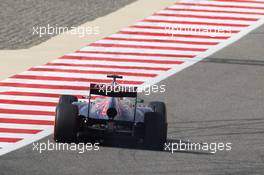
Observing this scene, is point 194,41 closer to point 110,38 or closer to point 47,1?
point 110,38

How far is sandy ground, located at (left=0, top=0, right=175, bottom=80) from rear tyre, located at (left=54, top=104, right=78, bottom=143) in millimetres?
8438

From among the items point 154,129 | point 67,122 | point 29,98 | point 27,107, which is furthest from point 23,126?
point 154,129

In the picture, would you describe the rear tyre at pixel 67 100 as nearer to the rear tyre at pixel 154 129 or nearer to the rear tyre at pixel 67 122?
the rear tyre at pixel 67 122

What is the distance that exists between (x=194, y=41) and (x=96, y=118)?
14.5 m

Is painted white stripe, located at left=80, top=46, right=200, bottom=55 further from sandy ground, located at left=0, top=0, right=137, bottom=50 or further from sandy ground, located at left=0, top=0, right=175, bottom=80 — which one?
sandy ground, located at left=0, top=0, right=137, bottom=50

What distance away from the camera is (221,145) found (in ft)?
87.7

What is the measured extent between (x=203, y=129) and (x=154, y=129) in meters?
2.94

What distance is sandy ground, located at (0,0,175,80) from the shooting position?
35.3 meters

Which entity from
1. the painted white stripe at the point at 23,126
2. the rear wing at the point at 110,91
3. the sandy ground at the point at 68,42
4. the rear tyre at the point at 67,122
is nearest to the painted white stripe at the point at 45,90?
the sandy ground at the point at 68,42

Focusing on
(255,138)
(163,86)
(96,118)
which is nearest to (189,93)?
(163,86)

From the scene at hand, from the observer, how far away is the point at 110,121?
84.4 ft

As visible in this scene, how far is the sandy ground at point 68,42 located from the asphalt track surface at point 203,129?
422 cm

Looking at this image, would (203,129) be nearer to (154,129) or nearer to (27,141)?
(154,129)

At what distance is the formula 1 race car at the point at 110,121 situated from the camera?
25438mm
